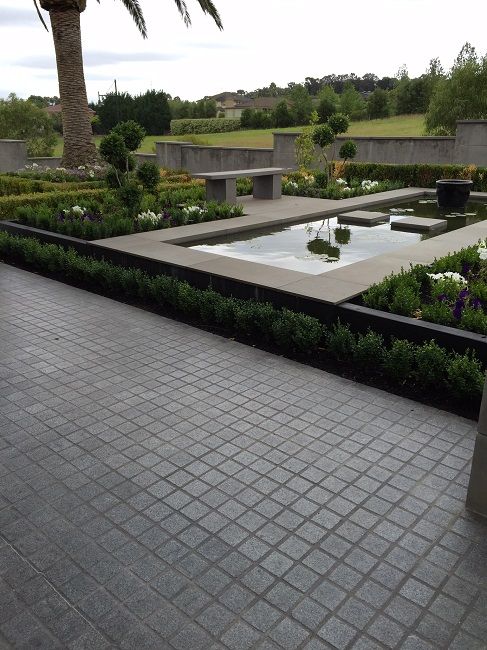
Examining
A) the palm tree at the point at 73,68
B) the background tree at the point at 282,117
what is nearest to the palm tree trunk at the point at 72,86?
the palm tree at the point at 73,68

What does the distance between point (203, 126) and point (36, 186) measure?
41.7 meters

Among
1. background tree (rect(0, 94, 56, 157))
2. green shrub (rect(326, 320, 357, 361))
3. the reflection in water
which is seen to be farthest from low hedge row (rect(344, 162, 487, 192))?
background tree (rect(0, 94, 56, 157))

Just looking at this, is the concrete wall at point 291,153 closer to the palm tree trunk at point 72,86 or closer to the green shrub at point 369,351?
the palm tree trunk at point 72,86

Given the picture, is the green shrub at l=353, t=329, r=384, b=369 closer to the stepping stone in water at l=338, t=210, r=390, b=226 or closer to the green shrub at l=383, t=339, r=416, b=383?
the green shrub at l=383, t=339, r=416, b=383

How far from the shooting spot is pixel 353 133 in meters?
46.0

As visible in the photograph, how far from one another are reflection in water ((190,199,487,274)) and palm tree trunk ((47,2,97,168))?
372 inches

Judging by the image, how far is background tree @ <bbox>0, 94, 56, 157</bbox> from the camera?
1731 inches

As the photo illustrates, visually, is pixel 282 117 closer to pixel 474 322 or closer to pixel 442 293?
pixel 442 293

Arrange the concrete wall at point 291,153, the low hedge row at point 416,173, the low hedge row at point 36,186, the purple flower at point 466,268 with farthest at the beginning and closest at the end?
the concrete wall at point 291,153 → the low hedge row at point 416,173 → the low hedge row at point 36,186 → the purple flower at point 466,268

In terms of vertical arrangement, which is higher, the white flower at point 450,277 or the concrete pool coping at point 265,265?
the white flower at point 450,277

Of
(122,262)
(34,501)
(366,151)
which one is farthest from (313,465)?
(366,151)

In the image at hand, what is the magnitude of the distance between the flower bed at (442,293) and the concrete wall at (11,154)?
22948 millimetres

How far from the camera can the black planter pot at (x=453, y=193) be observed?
14047 millimetres

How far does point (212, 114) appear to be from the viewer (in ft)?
238
